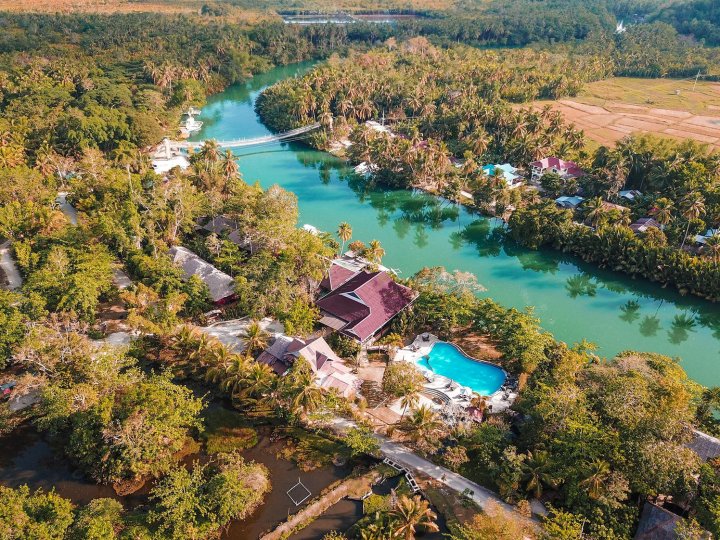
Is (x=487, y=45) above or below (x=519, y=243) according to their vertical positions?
above

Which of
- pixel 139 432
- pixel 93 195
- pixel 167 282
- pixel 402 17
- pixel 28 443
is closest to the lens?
pixel 139 432

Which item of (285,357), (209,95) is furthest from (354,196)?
(209,95)

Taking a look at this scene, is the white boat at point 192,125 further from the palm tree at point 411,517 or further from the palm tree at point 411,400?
the palm tree at point 411,517

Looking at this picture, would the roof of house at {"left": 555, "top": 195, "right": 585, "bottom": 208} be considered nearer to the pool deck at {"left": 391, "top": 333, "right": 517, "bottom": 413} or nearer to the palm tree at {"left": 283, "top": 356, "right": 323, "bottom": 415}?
the pool deck at {"left": 391, "top": 333, "right": 517, "bottom": 413}

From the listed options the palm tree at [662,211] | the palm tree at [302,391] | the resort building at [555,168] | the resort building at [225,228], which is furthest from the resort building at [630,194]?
the palm tree at [302,391]

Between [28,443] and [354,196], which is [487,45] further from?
[28,443]

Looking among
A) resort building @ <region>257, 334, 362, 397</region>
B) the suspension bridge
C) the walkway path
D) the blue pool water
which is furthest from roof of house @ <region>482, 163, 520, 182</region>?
the walkway path
